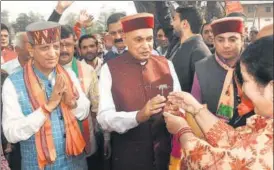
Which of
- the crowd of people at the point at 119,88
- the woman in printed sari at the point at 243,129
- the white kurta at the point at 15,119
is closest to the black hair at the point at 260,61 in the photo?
the woman in printed sari at the point at 243,129

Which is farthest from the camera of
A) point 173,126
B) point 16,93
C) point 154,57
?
point 154,57

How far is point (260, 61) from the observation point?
5.45ft

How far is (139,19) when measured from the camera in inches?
93.7

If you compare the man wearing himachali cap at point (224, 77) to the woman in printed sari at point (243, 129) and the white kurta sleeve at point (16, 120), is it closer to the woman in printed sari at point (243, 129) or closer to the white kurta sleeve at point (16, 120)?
the woman in printed sari at point (243, 129)

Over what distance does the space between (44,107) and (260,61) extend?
46.6 inches

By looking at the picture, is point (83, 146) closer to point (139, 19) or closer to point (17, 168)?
point (17, 168)

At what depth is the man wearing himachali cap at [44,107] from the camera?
234 centimetres

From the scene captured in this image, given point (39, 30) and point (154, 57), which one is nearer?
point (39, 30)

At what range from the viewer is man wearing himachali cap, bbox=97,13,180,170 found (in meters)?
2.43

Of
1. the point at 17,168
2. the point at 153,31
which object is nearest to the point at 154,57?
the point at 153,31

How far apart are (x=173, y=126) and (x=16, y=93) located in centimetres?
83

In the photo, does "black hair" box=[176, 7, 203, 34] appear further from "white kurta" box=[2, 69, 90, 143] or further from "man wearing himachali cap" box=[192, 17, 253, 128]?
"white kurta" box=[2, 69, 90, 143]

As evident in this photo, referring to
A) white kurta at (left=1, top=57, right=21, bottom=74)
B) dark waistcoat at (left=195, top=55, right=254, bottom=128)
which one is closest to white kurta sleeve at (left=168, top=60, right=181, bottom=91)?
dark waistcoat at (left=195, top=55, right=254, bottom=128)

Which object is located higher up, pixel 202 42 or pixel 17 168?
pixel 202 42
